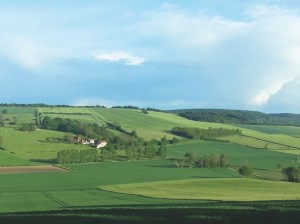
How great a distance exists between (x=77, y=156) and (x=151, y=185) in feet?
154

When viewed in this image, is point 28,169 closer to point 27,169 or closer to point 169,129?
point 27,169

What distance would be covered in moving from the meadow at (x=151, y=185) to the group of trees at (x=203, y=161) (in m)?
2.03

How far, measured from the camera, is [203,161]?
117 metres

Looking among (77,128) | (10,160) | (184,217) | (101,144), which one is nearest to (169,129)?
(77,128)

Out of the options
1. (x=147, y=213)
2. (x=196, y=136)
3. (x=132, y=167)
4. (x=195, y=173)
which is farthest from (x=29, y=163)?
(x=147, y=213)

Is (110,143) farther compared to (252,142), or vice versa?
(252,142)

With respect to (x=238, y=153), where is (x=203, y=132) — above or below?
above

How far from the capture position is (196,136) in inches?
6501

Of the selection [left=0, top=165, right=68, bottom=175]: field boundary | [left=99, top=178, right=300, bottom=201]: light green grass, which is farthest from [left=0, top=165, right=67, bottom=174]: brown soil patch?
[left=99, top=178, right=300, bottom=201]: light green grass

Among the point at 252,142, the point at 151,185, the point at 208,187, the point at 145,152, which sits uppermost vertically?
the point at 252,142

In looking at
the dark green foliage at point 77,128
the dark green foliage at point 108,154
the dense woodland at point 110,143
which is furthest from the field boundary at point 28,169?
the dark green foliage at point 77,128

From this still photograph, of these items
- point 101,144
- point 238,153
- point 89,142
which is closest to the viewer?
point 238,153

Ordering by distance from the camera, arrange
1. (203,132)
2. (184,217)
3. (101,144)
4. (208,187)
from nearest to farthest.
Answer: (184,217)
(208,187)
(101,144)
(203,132)

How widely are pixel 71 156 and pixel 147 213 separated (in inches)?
3708
